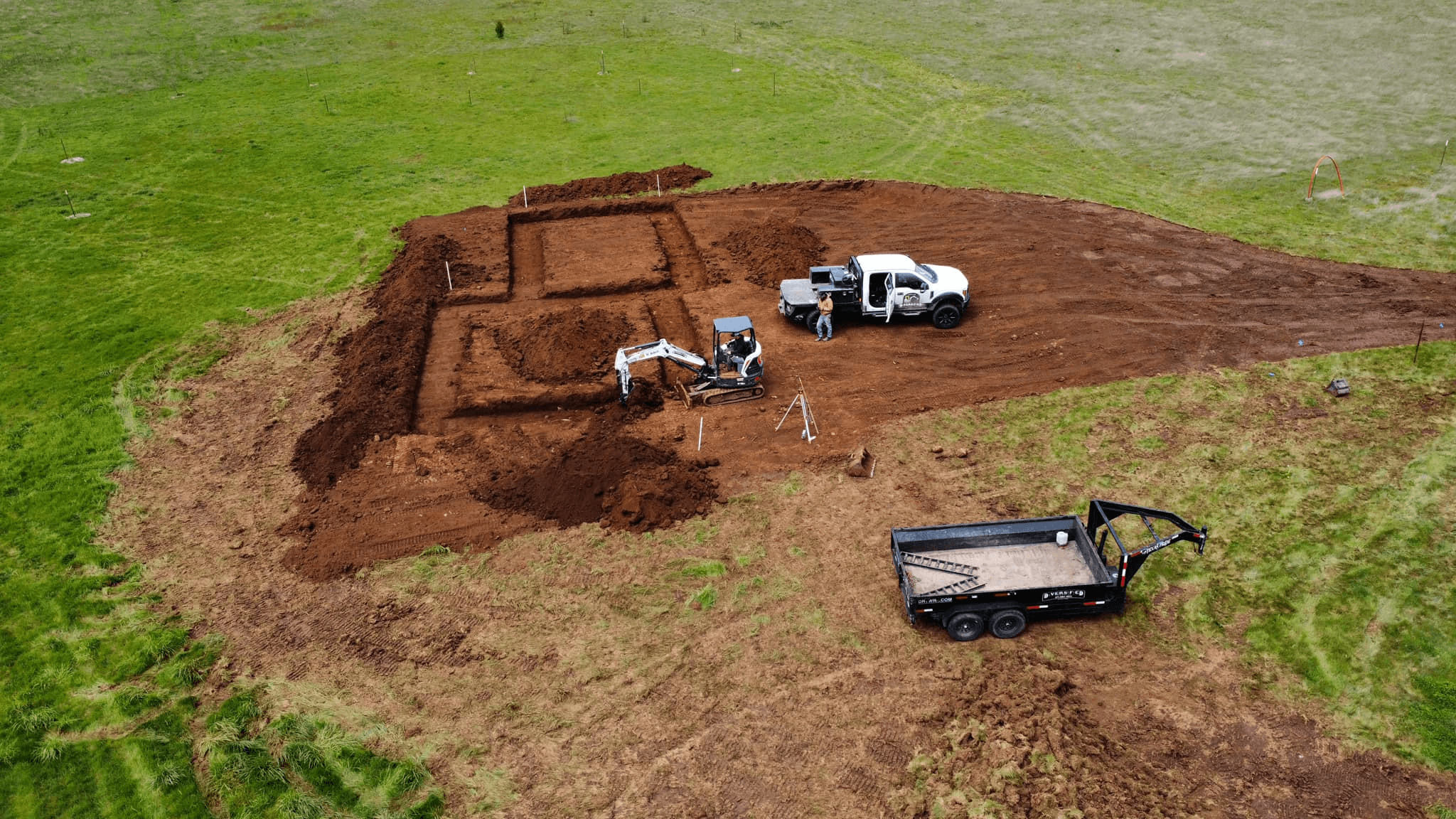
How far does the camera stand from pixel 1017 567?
18.3 meters

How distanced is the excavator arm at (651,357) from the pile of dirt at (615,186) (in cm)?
1503

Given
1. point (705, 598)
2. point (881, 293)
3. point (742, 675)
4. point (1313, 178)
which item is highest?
point (1313, 178)

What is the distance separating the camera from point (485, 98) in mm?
49156

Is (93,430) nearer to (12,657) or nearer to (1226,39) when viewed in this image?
(12,657)

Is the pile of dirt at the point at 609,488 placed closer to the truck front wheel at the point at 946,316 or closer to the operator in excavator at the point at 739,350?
the operator in excavator at the point at 739,350

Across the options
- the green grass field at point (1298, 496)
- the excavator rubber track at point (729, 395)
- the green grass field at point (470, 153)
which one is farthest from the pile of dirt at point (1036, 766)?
the excavator rubber track at point (729, 395)

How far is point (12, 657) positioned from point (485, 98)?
38.3 metres

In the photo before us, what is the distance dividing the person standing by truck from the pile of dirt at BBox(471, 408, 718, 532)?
695 cm

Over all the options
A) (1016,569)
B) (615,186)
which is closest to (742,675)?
(1016,569)

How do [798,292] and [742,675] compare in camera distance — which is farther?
[798,292]

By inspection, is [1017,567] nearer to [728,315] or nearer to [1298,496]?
[1298,496]

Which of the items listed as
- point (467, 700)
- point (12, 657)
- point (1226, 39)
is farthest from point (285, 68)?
point (1226, 39)

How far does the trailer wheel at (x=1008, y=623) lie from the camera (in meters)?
17.1

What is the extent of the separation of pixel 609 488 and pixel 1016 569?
9.30m
